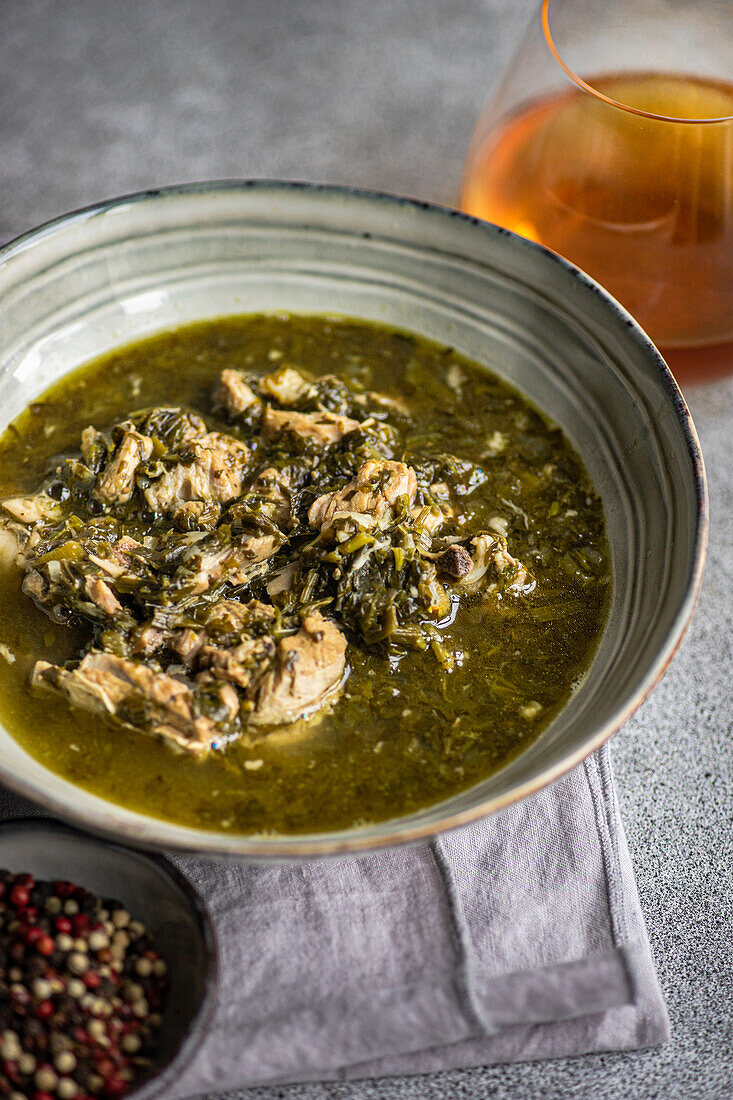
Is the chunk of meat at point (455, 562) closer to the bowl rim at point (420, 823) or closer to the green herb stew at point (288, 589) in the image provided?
the green herb stew at point (288, 589)

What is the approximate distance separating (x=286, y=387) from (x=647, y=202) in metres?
1.82

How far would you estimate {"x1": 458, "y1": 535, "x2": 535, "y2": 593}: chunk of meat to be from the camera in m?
4.00

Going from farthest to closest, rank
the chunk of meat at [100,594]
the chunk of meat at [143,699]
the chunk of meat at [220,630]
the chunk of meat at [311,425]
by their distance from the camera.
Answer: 1. the chunk of meat at [311,425]
2. the chunk of meat at [100,594]
3. the chunk of meat at [220,630]
4. the chunk of meat at [143,699]

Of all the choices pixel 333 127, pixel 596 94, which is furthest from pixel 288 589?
pixel 333 127

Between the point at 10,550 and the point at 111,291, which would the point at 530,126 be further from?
the point at 10,550

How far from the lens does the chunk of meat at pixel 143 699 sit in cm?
353

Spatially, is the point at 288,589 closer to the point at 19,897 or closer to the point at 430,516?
the point at 430,516

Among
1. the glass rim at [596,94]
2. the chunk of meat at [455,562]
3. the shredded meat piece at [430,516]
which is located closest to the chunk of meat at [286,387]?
the shredded meat piece at [430,516]

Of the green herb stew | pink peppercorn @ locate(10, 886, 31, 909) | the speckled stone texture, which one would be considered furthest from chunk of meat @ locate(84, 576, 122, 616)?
the speckled stone texture

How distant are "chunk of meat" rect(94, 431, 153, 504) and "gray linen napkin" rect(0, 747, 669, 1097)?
1236mm

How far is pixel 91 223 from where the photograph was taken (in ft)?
15.7

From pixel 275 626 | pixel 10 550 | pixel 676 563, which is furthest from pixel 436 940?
pixel 10 550

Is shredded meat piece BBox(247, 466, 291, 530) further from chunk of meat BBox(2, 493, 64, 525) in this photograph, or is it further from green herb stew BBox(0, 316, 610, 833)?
chunk of meat BBox(2, 493, 64, 525)

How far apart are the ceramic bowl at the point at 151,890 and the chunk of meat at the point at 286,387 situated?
208 centimetres
